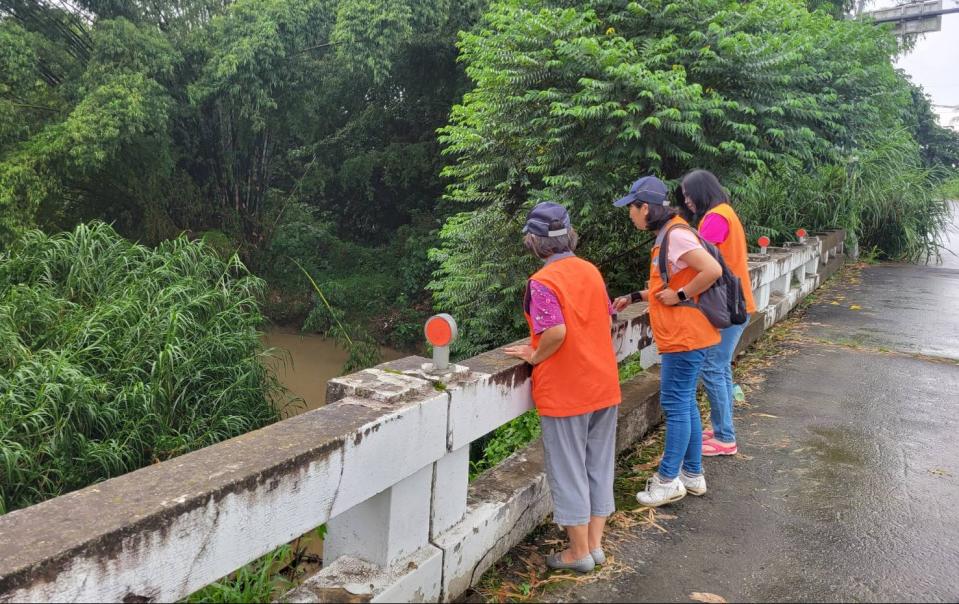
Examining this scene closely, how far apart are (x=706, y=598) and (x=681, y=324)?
1222 mm

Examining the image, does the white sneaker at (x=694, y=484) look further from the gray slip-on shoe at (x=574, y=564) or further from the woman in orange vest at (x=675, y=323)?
the gray slip-on shoe at (x=574, y=564)

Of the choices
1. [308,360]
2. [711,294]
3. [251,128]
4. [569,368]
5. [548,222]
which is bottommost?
[308,360]

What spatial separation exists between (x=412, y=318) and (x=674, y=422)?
48.7ft

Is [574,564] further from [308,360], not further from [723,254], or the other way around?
[308,360]

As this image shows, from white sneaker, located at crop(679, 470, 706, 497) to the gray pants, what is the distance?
36.5 inches

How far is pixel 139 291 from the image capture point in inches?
316

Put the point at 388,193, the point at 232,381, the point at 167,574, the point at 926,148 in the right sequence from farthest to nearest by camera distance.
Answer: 1. the point at 926,148
2. the point at 388,193
3. the point at 232,381
4. the point at 167,574

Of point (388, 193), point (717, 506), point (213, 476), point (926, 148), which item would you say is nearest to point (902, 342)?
point (717, 506)

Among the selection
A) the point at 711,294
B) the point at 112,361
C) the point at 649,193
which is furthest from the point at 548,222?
the point at 112,361

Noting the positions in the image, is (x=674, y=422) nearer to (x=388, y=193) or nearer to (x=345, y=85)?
(x=345, y=85)

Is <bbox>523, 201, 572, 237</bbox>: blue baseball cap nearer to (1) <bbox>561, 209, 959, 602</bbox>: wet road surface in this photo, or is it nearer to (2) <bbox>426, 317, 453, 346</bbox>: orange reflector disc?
(2) <bbox>426, 317, 453, 346</bbox>: orange reflector disc

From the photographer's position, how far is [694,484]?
3.81 m

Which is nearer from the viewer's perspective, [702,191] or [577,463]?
[577,463]

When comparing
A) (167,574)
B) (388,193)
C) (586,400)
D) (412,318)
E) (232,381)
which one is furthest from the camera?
(388,193)
